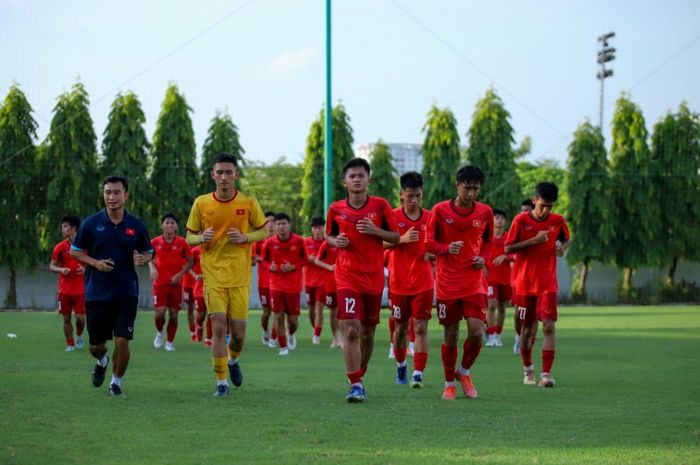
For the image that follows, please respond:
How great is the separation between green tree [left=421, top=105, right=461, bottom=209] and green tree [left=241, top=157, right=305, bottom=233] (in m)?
27.2

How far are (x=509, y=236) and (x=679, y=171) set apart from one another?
37.5 metres

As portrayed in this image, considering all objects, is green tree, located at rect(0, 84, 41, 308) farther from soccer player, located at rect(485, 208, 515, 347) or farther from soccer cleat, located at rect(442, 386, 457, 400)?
soccer cleat, located at rect(442, 386, 457, 400)

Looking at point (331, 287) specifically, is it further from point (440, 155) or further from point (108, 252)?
point (440, 155)

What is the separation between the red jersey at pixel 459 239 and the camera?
11500 mm

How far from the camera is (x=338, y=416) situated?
31.4 ft

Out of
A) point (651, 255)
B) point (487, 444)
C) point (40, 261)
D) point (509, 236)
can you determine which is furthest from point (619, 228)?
point (487, 444)

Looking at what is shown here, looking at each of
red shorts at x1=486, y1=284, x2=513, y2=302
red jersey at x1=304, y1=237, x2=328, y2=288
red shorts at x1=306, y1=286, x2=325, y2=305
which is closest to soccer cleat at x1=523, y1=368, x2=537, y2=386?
red shorts at x1=486, y1=284, x2=513, y2=302

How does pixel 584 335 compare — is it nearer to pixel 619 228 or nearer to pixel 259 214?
pixel 259 214

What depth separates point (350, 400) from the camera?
34.9 feet

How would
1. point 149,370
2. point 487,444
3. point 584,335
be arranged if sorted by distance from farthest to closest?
point 584,335 → point 149,370 → point 487,444

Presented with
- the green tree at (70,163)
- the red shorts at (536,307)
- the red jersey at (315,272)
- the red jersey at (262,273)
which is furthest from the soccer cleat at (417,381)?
the green tree at (70,163)

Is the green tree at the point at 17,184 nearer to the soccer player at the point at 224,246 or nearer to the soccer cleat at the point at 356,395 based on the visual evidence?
the soccer player at the point at 224,246

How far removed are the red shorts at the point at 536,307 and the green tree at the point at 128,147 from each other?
3250cm

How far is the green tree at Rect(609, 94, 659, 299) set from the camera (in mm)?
47969
